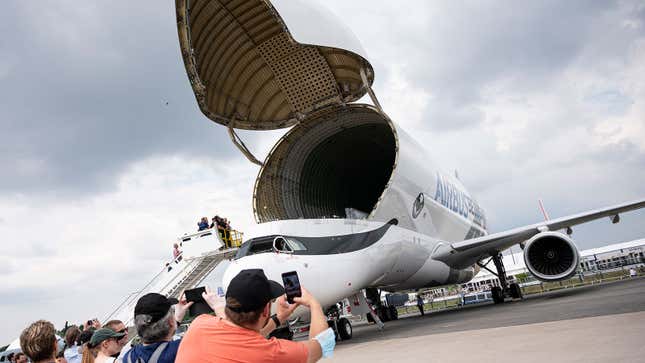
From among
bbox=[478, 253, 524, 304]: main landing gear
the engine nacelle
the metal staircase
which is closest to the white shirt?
the engine nacelle

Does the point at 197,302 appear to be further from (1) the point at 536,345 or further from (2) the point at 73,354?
(1) the point at 536,345

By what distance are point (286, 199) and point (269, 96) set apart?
296 cm

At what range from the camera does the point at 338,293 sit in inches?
330

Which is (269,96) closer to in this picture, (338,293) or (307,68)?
(307,68)

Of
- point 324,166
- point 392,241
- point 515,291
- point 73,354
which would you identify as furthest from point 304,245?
point 515,291

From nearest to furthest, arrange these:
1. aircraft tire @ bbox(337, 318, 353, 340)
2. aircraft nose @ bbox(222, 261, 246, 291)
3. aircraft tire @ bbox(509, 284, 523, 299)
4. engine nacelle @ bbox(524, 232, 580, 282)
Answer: aircraft nose @ bbox(222, 261, 246, 291), aircraft tire @ bbox(337, 318, 353, 340), engine nacelle @ bbox(524, 232, 580, 282), aircraft tire @ bbox(509, 284, 523, 299)

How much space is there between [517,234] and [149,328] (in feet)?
40.6

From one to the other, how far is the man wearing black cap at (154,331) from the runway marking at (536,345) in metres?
3.38

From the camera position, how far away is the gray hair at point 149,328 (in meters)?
2.36

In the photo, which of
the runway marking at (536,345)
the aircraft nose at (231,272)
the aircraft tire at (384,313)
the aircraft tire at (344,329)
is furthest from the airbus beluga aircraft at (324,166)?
the aircraft tire at (384,313)

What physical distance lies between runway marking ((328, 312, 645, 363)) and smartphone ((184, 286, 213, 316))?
312 centimetres

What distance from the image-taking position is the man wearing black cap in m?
2.28

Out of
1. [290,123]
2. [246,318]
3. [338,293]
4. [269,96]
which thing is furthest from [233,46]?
[246,318]

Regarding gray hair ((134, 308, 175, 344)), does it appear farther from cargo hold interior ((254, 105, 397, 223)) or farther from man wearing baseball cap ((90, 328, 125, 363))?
cargo hold interior ((254, 105, 397, 223))
